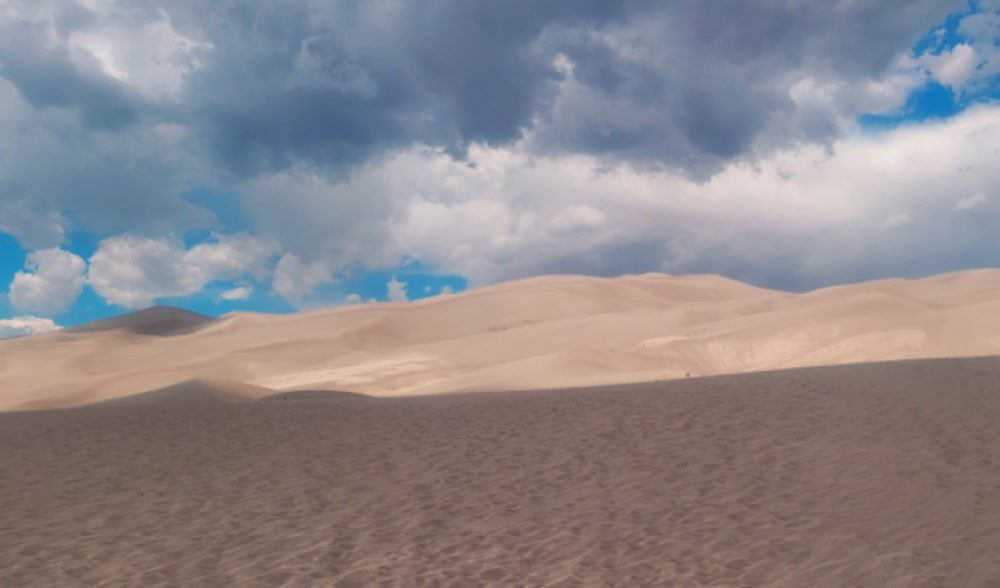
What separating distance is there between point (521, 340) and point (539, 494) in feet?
140

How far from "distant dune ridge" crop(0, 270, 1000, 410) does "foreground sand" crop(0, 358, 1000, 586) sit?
10.3m

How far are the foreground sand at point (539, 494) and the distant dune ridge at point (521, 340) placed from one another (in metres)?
10.3

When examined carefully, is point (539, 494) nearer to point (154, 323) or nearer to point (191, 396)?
point (191, 396)

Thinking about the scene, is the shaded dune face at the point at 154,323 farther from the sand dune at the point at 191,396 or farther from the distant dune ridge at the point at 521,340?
the sand dune at the point at 191,396

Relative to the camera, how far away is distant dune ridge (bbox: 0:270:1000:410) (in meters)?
30.6

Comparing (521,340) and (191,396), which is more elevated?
(521,340)

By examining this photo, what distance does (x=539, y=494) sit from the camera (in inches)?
384

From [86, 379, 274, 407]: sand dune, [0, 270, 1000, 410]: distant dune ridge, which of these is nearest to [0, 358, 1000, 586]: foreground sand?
[86, 379, 274, 407]: sand dune

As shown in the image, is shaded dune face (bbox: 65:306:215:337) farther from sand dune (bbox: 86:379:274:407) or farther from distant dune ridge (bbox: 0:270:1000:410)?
sand dune (bbox: 86:379:274:407)

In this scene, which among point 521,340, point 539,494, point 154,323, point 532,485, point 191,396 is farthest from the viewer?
point 154,323

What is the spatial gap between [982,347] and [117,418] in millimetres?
28831

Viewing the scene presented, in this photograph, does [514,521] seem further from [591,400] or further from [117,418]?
[117,418]

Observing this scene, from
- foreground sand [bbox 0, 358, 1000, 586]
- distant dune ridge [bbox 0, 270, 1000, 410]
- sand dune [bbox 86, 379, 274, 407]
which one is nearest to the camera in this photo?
foreground sand [bbox 0, 358, 1000, 586]

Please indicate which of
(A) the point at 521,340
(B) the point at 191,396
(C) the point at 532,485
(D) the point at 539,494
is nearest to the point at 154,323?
(A) the point at 521,340
